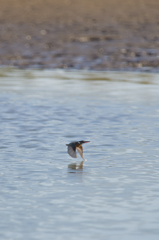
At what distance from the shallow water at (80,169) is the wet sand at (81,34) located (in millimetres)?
6340

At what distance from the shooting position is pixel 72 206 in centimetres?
668

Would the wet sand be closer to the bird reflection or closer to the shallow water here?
the shallow water

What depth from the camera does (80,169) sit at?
8.40m

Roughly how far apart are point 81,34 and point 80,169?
18366 mm

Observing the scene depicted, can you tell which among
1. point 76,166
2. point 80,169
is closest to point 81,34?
point 76,166

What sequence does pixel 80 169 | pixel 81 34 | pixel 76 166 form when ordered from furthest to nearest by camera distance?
1. pixel 81 34
2. pixel 76 166
3. pixel 80 169

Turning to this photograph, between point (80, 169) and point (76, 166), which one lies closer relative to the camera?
point (80, 169)

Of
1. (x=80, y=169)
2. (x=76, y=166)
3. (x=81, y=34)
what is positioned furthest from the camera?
(x=81, y=34)

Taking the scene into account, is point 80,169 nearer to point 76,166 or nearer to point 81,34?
point 76,166

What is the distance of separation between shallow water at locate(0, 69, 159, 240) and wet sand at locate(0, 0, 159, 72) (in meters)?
6.34

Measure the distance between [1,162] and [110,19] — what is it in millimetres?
20578

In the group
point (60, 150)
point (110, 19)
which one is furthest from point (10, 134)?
point (110, 19)

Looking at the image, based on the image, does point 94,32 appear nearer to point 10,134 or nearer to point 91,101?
point 91,101

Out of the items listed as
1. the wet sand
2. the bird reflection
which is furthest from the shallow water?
the wet sand
